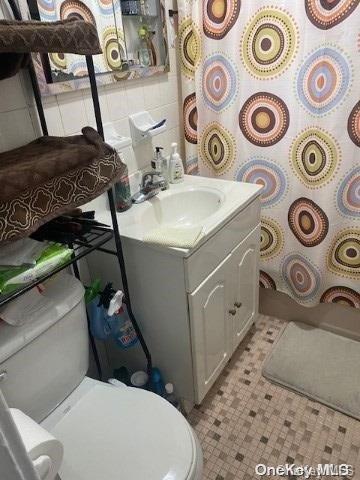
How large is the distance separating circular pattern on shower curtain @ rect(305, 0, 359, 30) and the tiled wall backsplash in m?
0.61

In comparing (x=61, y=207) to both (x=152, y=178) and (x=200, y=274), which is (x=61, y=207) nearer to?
(x=200, y=274)

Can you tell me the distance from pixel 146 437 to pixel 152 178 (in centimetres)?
98

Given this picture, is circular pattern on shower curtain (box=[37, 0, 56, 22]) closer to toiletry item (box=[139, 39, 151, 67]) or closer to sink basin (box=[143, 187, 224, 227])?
toiletry item (box=[139, 39, 151, 67])

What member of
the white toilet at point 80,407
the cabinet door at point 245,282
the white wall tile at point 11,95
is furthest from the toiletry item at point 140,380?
the white wall tile at point 11,95

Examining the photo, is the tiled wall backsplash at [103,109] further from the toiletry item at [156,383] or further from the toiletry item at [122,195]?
the toiletry item at [156,383]

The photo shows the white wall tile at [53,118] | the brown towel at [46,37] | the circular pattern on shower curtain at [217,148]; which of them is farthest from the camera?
the circular pattern on shower curtain at [217,148]

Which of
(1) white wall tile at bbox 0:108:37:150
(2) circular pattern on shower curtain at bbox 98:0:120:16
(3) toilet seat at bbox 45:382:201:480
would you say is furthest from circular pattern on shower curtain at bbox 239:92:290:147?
(3) toilet seat at bbox 45:382:201:480

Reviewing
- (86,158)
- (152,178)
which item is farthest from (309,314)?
(86,158)

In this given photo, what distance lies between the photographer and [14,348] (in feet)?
2.85

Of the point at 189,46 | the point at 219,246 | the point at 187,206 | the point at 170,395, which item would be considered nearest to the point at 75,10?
the point at 189,46

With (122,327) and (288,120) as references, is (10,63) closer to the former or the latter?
(122,327)

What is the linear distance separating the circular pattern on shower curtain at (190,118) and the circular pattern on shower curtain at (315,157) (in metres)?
0.50

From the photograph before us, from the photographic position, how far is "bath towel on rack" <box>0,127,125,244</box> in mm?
716

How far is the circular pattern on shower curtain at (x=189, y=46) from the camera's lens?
5.10 ft
